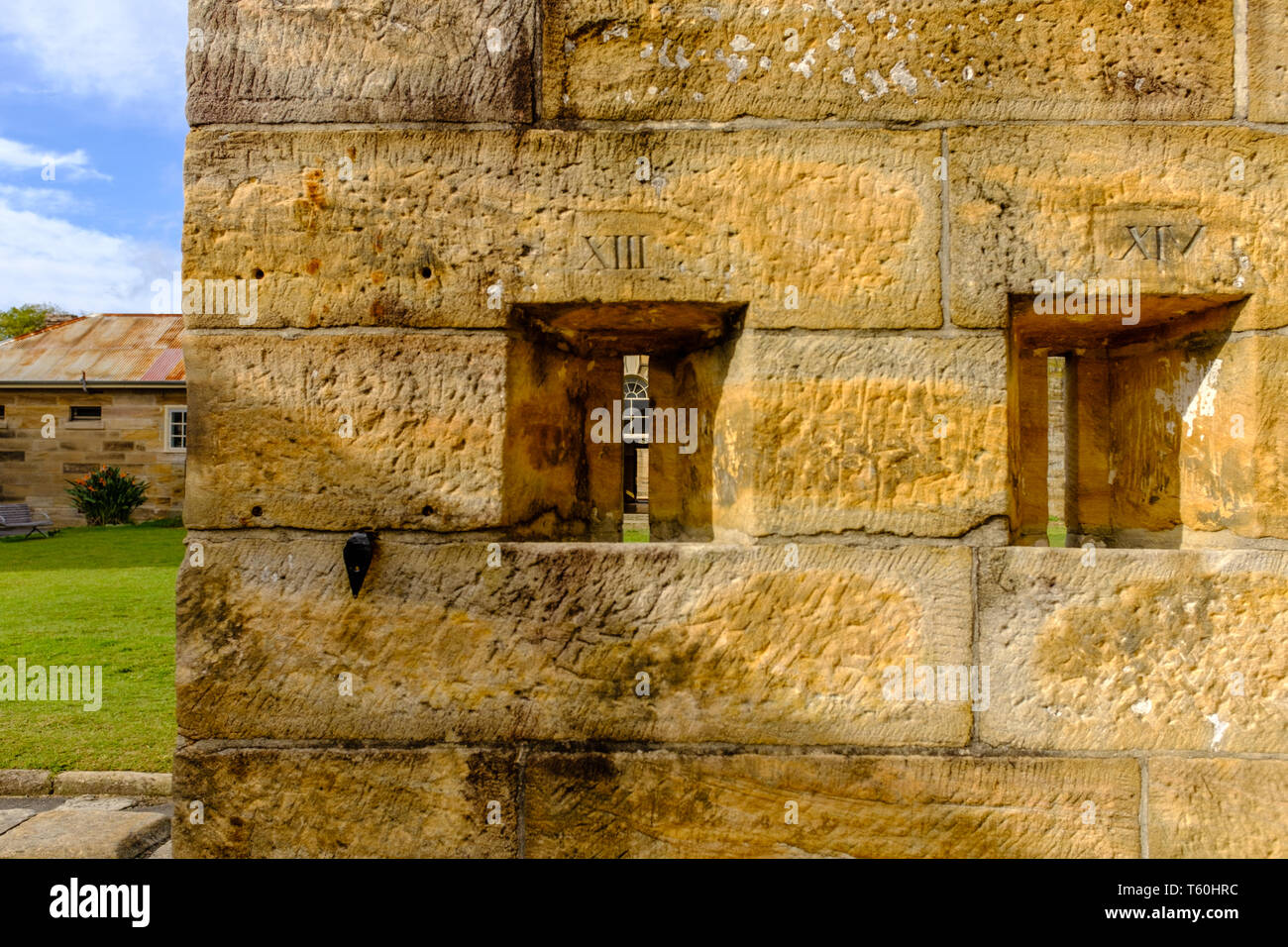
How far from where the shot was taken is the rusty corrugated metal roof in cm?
1728

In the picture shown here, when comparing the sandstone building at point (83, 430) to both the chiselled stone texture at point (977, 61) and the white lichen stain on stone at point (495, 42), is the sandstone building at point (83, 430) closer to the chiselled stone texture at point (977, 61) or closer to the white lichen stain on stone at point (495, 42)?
the white lichen stain on stone at point (495, 42)

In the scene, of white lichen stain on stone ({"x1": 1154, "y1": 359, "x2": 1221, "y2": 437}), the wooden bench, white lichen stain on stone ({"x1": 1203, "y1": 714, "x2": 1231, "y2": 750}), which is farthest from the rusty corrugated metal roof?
white lichen stain on stone ({"x1": 1203, "y1": 714, "x2": 1231, "y2": 750})

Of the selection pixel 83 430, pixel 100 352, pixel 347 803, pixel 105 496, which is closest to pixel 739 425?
pixel 347 803

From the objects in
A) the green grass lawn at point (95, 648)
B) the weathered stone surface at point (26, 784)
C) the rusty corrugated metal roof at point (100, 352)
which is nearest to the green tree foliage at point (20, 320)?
the rusty corrugated metal roof at point (100, 352)

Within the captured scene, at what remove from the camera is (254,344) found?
6.59 ft

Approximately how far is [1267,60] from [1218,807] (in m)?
2.00

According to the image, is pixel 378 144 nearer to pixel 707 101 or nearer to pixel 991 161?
pixel 707 101

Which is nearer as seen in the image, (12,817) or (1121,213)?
(1121,213)

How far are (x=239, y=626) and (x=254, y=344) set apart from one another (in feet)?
2.51

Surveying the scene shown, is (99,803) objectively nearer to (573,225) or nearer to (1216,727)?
(573,225)

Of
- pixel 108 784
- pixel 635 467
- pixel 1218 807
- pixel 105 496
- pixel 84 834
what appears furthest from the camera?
pixel 105 496

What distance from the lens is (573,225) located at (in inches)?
78.5
